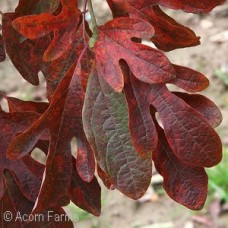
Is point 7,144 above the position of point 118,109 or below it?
below

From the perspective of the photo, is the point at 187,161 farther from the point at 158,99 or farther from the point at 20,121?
the point at 20,121

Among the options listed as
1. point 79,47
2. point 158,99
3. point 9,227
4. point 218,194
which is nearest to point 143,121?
point 158,99

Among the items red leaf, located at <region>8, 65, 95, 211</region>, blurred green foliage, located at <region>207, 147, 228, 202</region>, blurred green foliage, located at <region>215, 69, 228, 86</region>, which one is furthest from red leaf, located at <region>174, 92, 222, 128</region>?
blurred green foliage, located at <region>215, 69, 228, 86</region>

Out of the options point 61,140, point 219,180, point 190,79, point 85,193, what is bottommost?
point 219,180

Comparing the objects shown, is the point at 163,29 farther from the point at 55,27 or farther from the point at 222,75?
the point at 222,75

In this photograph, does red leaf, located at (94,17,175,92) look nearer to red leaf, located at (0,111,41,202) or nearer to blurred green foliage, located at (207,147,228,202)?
red leaf, located at (0,111,41,202)

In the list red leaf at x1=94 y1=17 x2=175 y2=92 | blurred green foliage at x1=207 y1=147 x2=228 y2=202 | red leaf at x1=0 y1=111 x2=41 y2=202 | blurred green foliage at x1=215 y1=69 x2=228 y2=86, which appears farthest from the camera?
blurred green foliage at x1=215 y1=69 x2=228 y2=86

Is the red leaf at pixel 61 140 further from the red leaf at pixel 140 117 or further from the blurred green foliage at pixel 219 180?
the blurred green foliage at pixel 219 180

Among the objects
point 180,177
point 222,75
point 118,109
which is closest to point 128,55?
point 118,109

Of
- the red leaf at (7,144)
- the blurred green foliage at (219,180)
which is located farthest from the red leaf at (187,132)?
the blurred green foliage at (219,180)
